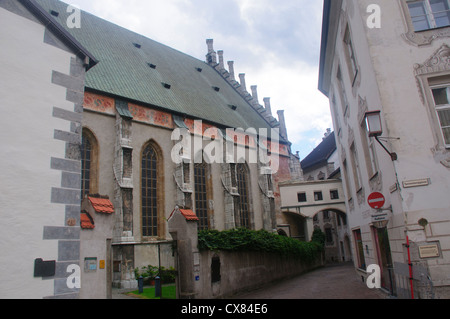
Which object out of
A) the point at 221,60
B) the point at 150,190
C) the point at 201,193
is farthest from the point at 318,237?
the point at 221,60

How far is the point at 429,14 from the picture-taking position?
766 centimetres

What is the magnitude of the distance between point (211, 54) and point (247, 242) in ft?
84.8

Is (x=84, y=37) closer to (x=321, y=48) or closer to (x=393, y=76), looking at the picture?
(x=321, y=48)

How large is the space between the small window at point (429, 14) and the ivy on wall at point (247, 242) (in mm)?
8171

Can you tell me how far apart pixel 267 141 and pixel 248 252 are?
55.0 feet

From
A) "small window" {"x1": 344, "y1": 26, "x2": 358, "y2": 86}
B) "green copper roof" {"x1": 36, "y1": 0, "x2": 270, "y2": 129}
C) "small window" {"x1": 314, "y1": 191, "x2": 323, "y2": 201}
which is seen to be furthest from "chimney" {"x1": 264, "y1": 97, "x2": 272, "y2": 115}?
"small window" {"x1": 344, "y1": 26, "x2": 358, "y2": 86}

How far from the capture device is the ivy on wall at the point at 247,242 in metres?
11.4

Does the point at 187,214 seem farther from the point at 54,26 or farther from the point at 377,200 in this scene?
the point at 54,26

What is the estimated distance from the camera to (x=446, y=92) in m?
7.24

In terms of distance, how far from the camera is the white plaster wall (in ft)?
16.3

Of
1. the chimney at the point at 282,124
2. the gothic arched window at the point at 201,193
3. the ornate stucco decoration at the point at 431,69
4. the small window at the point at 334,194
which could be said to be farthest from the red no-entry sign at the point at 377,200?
the chimney at the point at 282,124

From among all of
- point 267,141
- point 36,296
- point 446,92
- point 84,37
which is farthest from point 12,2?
point 267,141

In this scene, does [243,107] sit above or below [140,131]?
above
